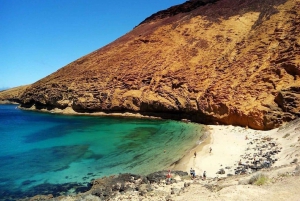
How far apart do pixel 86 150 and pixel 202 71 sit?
21.7 m

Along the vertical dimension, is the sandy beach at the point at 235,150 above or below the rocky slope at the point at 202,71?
below

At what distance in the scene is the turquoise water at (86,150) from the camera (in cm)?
1741

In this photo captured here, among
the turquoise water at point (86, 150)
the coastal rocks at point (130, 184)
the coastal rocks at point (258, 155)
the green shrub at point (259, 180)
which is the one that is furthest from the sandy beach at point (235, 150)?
the green shrub at point (259, 180)

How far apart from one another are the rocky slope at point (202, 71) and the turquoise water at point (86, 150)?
16.4 ft

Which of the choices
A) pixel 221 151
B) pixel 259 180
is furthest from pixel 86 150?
pixel 259 180

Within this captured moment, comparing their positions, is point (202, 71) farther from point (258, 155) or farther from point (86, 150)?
point (258, 155)

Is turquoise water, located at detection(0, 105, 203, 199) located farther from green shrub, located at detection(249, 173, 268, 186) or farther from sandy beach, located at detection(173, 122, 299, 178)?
green shrub, located at detection(249, 173, 268, 186)

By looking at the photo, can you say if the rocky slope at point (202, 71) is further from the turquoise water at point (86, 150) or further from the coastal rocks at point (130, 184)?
the coastal rocks at point (130, 184)

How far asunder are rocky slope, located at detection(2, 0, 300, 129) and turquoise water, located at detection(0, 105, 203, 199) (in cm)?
500

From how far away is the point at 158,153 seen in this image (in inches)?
838

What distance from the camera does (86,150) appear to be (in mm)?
23469

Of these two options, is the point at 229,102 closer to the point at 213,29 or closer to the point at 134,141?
the point at 134,141

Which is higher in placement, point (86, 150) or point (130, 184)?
point (86, 150)

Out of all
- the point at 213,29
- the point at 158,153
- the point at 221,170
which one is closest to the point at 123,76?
the point at 213,29
